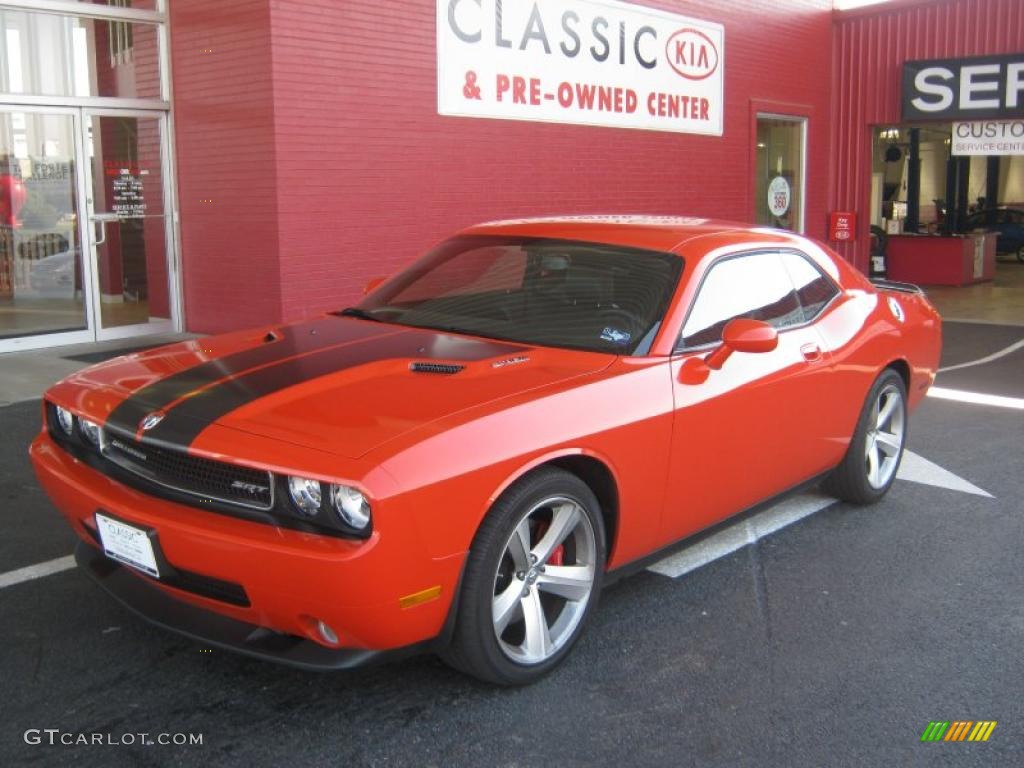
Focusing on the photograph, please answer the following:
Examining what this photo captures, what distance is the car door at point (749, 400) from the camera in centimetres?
397

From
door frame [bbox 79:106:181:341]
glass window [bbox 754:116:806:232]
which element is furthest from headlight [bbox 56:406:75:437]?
glass window [bbox 754:116:806:232]

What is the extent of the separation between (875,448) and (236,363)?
10.5 feet

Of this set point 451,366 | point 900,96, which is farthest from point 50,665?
point 900,96

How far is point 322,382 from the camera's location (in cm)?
Answer: 356

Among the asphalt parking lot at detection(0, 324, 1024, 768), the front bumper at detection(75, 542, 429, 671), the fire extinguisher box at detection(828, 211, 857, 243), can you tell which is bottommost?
the asphalt parking lot at detection(0, 324, 1024, 768)

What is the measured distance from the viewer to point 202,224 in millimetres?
10617

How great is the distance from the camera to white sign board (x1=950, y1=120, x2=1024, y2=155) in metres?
16.3

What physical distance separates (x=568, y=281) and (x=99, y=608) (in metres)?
2.18

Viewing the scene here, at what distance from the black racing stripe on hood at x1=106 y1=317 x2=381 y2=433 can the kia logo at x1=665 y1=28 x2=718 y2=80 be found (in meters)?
10.7

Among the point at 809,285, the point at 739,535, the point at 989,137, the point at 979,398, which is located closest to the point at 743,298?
the point at 809,285

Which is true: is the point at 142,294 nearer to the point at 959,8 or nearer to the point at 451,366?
A: the point at 451,366

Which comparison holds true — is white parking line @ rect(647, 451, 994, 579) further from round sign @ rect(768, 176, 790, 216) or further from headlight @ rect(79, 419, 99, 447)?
round sign @ rect(768, 176, 790, 216)

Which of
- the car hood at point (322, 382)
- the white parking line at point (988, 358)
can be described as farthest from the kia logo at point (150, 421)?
the white parking line at point (988, 358)

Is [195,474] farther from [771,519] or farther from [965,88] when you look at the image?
[965,88]
